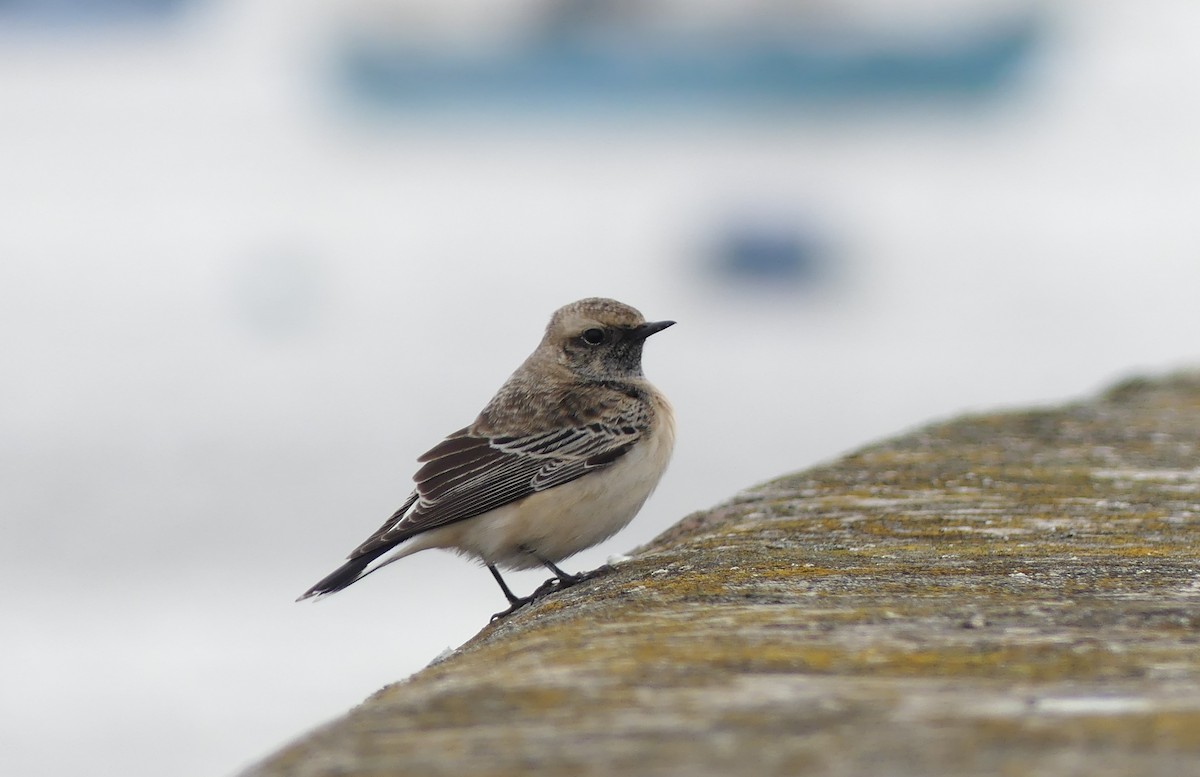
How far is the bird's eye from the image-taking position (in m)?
6.20

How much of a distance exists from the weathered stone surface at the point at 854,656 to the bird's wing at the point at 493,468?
111cm

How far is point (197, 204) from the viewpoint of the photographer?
2867cm

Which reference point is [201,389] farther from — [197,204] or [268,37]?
[268,37]

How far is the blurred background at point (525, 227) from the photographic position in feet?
69.6

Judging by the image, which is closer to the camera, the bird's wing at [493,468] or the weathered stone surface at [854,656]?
the weathered stone surface at [854,656]

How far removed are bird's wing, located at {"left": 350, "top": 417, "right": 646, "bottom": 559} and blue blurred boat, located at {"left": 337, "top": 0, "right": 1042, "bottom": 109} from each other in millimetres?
25615

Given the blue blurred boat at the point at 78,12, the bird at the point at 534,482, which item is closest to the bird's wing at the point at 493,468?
the bird at the point at 534,482

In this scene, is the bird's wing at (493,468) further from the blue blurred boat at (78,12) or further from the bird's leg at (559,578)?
the blue blurred boat at (78,12)

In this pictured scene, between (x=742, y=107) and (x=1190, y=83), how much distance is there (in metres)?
9.37

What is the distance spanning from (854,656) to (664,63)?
30.1 m

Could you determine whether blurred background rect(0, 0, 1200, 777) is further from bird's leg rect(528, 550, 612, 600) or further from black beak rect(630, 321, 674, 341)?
bird's leg rect(528, 550, 612, 600)

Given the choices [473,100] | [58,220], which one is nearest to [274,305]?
[58,220]

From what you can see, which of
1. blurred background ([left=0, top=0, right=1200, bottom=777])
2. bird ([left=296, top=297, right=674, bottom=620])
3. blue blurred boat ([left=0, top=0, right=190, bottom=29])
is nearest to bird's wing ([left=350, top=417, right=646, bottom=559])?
bird ([left=296, top=297, right=674, bottom=620])

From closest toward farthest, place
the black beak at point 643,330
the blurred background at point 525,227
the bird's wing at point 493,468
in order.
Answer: the bird's wing at point 493,468, the black beak at point 643,330, the blurred background at point 525,227
